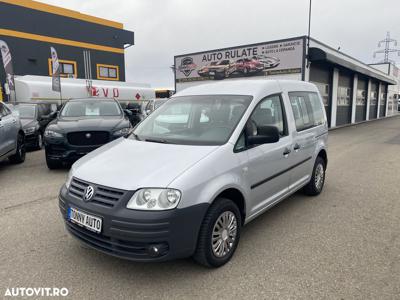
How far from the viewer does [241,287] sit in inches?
111

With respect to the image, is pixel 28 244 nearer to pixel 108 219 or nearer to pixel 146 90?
pixel 108 219

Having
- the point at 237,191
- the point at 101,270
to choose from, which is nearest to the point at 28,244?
the point at 101,270

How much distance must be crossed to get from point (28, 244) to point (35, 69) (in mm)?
25217

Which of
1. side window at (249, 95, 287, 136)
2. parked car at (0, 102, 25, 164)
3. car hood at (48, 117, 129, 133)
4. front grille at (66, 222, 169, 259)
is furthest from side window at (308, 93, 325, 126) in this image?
parked car at (0, 102, 25, 164)

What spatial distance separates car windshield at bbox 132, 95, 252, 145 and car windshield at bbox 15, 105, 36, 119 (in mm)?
8319

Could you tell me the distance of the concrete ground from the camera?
279 centimetres

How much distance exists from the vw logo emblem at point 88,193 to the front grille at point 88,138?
401cm

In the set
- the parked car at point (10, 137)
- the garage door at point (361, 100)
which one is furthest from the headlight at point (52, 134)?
the garage door at point (361, 100)

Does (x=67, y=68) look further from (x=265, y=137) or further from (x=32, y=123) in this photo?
(x=265, y=137)

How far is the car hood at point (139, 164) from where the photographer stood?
274 cm

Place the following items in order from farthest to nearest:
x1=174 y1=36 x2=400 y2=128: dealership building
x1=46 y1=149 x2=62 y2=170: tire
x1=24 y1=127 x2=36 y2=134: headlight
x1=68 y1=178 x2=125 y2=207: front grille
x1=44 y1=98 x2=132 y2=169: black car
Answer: x1=174 y1=36 x2=400 y2=128: dealership building < x1=24 y1=127 x2=36 y2=134: headlight < x1=46 y1=149 x2=62 y2=170: tire < x1=44 y1=98 x2=132 y2=169: black car < x1=68 y1=178 x2=125 y2=207: front grille

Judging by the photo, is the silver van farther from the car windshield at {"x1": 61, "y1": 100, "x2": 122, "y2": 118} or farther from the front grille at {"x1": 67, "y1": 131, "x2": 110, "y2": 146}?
the car windshield at {"x1": 61, "y1": 100, "x2": 122, "y2": 118}

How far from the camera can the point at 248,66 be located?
749 inches

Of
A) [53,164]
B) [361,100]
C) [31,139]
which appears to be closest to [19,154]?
[53,164]
